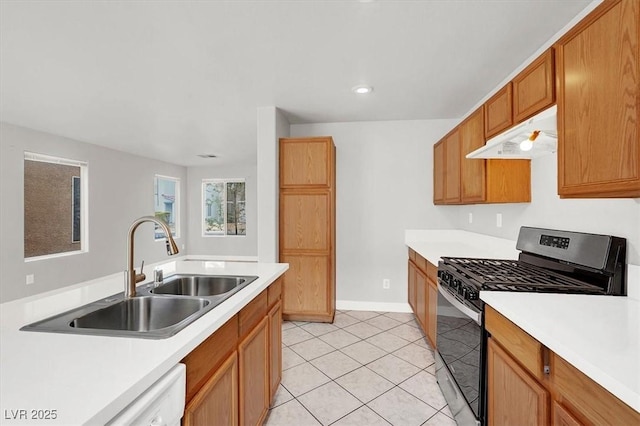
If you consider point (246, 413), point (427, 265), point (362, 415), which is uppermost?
point (427, 265)

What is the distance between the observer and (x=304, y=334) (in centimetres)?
316

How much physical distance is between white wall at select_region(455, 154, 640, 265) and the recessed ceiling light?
5.01 ft

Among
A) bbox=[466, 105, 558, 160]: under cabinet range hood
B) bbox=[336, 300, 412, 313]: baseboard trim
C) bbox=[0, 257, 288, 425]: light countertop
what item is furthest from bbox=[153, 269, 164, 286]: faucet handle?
bbox=[336, 300, 412, 313]: baseboard trim

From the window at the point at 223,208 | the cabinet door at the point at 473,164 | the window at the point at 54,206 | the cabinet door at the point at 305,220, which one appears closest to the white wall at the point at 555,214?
the cabinet door at the point at 473,164

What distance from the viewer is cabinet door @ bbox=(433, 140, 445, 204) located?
337 centimetres

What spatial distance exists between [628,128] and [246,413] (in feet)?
6.39

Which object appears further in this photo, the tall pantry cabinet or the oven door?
the tall pantry cabinet

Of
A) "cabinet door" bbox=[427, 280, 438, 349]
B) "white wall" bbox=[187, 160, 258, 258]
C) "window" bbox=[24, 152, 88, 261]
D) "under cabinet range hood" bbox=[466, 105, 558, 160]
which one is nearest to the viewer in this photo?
"under cabinet range hood" bbox=[466, 105, 558, 160]

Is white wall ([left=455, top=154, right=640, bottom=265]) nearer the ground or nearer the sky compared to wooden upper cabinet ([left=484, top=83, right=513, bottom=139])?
nearer the ground

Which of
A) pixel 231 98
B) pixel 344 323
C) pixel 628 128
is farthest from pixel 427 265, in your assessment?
pixel 231 98

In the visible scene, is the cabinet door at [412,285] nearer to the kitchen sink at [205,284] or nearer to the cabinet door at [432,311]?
the cabinet door at [432,311]

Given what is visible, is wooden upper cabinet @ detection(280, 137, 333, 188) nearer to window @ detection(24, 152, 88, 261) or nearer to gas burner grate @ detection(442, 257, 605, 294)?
gas burner grate @ detection(442, 257, 605, 294)

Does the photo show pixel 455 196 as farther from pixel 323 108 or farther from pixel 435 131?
pixel 323 108

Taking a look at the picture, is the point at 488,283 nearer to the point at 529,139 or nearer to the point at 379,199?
the point at 529,139
